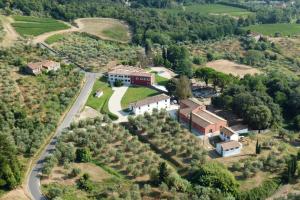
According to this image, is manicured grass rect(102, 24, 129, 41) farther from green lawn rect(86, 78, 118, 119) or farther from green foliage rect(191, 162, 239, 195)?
green foliage rect(191, 162, 239, 195)

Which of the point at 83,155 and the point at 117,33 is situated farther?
the point at 117,33

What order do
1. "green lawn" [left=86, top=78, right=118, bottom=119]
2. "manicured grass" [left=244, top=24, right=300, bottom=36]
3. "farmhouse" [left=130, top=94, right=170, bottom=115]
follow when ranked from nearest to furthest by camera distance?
"farmhouse" [left=130, top=94, right=170, bottom=115] < "green lawn" [left=86, top=78, right=118, bottom=119] < "manicured grass" [left=244, top=24, right=300, bottom=36]

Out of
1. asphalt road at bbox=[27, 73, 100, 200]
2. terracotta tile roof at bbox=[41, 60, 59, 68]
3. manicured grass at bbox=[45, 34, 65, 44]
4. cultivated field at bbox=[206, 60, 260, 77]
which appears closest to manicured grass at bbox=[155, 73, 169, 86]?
asphalt road at bbox=[27, 73, 100, 200]

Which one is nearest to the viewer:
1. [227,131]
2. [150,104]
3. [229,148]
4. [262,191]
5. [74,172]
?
[262,191]

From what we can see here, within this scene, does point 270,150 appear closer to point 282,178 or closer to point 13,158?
point 282,178

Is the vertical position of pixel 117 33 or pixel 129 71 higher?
pixel 117 33

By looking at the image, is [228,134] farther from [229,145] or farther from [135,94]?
[135,94]

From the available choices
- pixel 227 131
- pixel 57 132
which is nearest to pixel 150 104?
pixel 227 131
